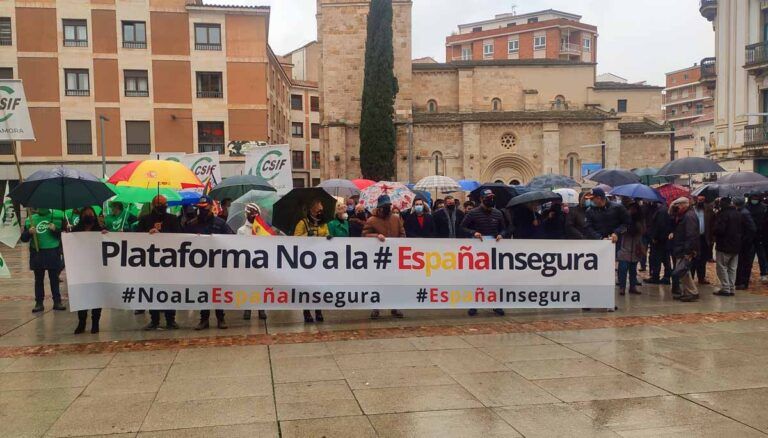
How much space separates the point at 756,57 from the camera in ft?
107

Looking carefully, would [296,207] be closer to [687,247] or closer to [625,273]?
[625,273]

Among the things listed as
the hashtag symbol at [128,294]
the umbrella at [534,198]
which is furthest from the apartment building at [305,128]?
the hashtag symbol at [128,294]

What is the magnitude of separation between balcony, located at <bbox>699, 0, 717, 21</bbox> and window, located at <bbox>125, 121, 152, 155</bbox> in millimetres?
34438

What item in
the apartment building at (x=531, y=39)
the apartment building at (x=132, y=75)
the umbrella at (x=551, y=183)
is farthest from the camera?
the apartment building at (x=531, y=39)

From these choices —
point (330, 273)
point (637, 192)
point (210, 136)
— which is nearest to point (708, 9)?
point (210, 136)

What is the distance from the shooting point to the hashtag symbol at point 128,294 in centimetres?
855

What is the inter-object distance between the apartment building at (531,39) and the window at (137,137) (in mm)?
56157

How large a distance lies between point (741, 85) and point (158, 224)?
34.0 metres

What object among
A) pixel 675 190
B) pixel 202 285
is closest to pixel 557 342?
pixel 202 285

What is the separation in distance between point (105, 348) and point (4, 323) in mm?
2708

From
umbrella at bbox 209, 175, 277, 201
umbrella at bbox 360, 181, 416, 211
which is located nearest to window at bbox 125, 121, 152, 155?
umbrella at bbox 360, 181, 416, 211

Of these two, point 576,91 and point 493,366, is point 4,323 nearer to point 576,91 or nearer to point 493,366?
point 493,366

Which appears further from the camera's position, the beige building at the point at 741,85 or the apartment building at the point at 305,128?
the apartment building at the point at 305,128

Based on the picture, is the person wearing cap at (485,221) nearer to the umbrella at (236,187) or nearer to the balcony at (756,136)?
the umbrella at (236,187)
